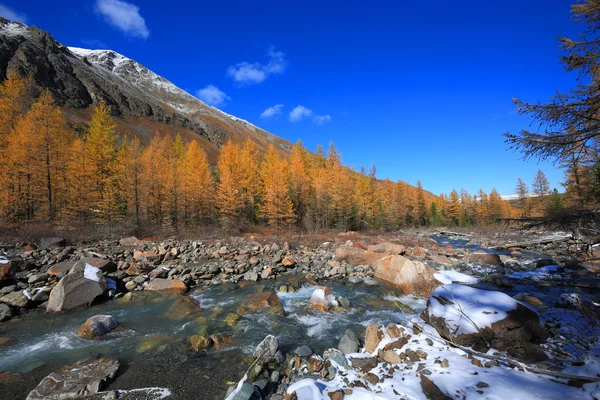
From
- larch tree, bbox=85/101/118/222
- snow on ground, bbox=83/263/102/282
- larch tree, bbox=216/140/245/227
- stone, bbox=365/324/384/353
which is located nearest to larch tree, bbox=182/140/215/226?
larch tree, bbox=216/140/245/227

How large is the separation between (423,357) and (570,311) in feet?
15.9

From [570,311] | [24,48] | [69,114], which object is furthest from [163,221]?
[24,48]

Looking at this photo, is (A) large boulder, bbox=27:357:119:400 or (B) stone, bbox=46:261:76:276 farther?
(B) stone, bbox=46:261:76:276

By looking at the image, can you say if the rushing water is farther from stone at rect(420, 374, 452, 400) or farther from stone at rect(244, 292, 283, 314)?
→ stone at rect(420, 374, 452, 400)

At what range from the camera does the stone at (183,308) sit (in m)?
7.59

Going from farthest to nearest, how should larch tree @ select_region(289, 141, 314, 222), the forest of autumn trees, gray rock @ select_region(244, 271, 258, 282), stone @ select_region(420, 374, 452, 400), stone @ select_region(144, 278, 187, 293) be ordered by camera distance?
larch tree @ select_region(289, 141, 314, 222), the forest of autumn trees, gray rock @ select_region(244, 271, 258, 282), stone @ select_region(144, 278, 187, 293), stone @ select_region(420, 374, 452, 400)

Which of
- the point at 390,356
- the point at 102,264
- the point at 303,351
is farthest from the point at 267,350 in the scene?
the point at 102,264

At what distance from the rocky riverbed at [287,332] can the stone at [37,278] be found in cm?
5

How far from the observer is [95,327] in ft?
20.4

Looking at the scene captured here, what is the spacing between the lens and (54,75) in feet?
225

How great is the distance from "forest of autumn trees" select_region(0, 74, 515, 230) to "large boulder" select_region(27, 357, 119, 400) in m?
20.1

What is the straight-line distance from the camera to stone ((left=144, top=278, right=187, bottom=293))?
31.5ft

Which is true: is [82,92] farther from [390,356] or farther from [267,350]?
[390,356]

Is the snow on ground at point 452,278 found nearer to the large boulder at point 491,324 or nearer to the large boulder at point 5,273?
the large boulder at point 491,324
